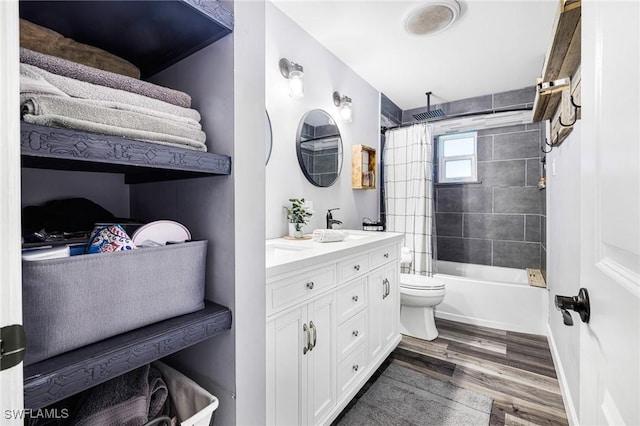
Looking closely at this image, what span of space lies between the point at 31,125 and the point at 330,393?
155cm

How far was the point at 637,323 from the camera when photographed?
1.34ft

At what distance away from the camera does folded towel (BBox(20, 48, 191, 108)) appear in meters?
0.53

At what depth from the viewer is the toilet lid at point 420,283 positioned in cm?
257

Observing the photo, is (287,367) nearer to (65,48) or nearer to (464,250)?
(65,48)

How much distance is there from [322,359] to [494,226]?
10.0ft

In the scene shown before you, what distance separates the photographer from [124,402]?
687 millimetres

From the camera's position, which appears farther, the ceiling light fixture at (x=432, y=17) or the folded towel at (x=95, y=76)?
the ceiling light fixture at (x=432, y=17)

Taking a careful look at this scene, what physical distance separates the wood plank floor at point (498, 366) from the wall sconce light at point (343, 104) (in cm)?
204

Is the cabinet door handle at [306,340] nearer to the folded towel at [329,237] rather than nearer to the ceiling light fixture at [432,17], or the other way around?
the folded towel at [329,237]

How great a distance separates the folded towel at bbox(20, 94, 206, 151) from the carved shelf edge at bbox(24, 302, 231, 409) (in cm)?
40

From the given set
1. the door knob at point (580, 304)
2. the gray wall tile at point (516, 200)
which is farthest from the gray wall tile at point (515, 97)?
the door knob at point (580, 304)

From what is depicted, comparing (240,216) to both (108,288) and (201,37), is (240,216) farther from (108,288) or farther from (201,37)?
(201,37)

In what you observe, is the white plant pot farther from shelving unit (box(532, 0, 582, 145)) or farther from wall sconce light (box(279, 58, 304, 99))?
shelving unit (box(532, 0, 582, 145))

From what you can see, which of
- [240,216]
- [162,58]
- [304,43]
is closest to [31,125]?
[240,216]
